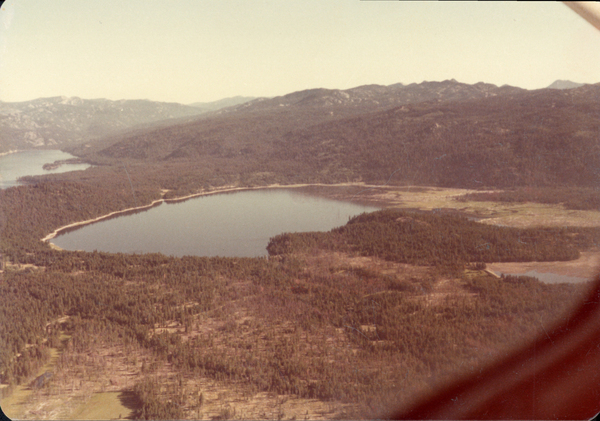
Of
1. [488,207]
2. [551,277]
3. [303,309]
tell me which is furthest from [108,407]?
[488,207]

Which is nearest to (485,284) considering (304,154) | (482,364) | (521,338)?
(521,338)

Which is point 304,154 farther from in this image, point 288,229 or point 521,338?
point 521,338

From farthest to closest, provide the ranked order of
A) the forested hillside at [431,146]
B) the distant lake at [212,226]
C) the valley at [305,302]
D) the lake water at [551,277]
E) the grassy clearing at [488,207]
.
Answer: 1. the forested hillside at [431,146]
2. the distant lake at [212,226]
3. the grassy clearing at [488,207]
4. the lake water at [551,277]
5. the valley at [305,302]

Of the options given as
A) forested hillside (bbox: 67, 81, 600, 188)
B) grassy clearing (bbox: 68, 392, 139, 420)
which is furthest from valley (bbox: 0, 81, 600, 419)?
forested hillside (bbox: 67, 81, 600, 188)

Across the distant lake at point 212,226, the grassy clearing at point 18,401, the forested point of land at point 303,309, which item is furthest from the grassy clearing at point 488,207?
the grassy clearing at point 18,401

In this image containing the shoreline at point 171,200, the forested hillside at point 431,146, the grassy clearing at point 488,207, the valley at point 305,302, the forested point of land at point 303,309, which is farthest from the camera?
the forested hillside at point 431,146

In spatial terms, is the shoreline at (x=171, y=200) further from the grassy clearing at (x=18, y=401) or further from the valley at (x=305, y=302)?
the grassy clearing at (x=18, y=401)

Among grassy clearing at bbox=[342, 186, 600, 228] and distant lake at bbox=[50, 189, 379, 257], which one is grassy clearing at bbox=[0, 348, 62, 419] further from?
grassy clearing at bbox=[342, 186, 600, 228]

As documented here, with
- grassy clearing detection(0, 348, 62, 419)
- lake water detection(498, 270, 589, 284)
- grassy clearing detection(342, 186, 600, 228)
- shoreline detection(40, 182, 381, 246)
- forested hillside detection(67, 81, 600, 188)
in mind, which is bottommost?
lake water detection(498, 270, 589, 284)
